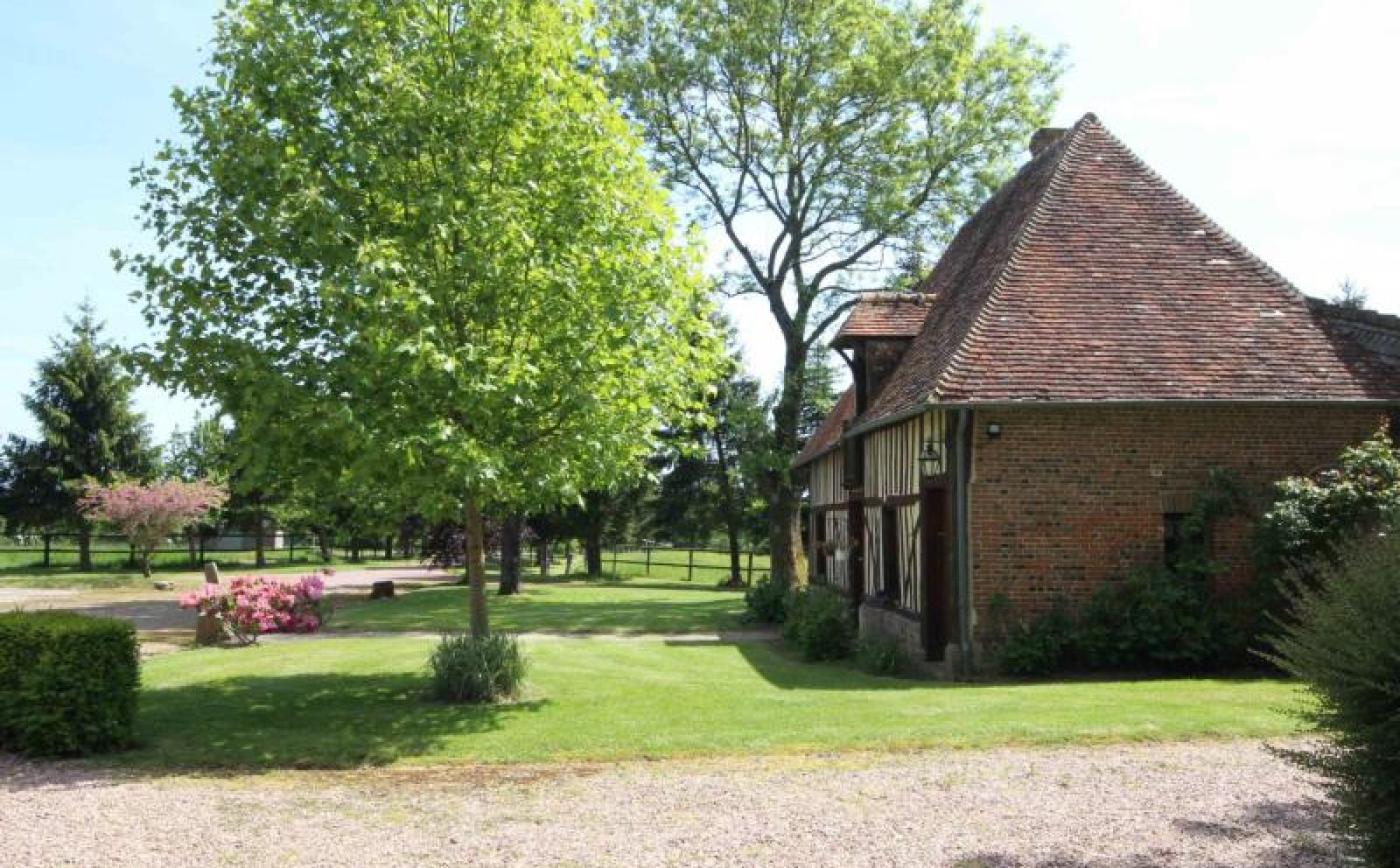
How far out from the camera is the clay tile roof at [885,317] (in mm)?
18328

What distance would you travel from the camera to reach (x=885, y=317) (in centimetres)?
1872

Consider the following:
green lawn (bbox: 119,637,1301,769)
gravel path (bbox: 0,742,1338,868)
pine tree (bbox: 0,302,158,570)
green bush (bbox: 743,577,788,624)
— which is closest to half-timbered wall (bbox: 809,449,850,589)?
green bush (bbox: 743,577,788,624)

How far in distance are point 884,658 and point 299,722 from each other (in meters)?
7.45

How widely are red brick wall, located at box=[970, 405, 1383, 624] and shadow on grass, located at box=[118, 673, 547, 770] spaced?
5.96 m

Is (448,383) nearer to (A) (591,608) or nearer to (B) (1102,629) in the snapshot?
(B) (1102,629)

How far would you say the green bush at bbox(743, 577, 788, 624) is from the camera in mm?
23016

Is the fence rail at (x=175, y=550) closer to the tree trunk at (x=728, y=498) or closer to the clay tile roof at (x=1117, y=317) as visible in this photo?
the tree trunk at (x=728, y=498)

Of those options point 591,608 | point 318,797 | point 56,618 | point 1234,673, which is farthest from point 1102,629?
point 591,608

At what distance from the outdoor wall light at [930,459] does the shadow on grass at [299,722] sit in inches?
228

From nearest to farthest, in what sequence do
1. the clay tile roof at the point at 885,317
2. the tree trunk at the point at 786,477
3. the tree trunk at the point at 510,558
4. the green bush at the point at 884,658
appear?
the green bush at the point at 884,658, the clay tile roof at the point at 885,317, the tree trunk at the point at 786,477, the tree trunk at the point at 510,558

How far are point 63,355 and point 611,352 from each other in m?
42.3

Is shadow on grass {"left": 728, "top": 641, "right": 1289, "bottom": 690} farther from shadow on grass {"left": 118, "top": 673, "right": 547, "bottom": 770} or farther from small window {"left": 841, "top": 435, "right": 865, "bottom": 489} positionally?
shadow on grass {"left": 118, "top": 673, "right": 547, "bottom": 770}

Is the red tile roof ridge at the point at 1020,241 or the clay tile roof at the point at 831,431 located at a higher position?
the red tile roof ridge at the point at 1020,241

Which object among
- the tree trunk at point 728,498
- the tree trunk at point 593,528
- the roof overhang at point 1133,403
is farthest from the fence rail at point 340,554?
the roof overhang at point 1133,403
